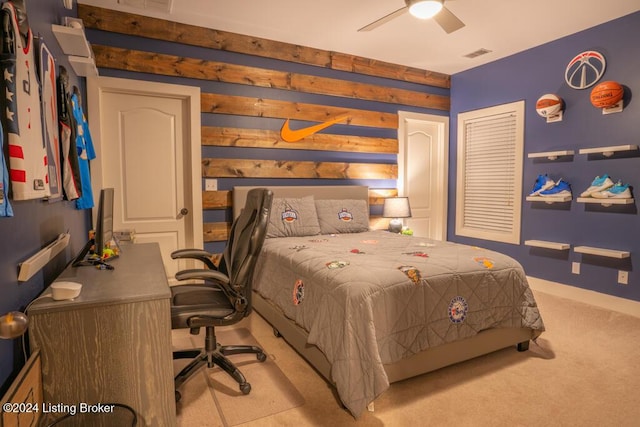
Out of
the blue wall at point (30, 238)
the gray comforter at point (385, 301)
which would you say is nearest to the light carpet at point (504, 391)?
the gray comforter at point (385, 301)

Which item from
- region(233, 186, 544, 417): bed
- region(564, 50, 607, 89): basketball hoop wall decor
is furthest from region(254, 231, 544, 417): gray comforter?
region(564, 50, 607, 89): basketball hoop wall decor

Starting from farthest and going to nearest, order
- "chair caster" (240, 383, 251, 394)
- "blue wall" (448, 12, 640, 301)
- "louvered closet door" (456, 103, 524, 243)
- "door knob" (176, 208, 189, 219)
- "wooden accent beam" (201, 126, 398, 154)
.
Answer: "louvered closet door" (456, 103, 524, 243)
"wooden accent beam" (201, 126, 398, 154)
"door knob" (176, 208, 189, 219)
"blue wall" (448, 12, 640, 301)
"chair caster" (240, 383, 251, 394)

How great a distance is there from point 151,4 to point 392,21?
6.98 ft

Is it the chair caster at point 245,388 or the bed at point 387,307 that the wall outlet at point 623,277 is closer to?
the bed at point 387,307

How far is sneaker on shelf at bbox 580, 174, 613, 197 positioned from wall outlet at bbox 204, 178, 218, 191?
3566 mm

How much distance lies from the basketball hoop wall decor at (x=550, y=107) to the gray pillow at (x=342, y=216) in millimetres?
2116

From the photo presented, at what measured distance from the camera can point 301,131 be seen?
4258 mm

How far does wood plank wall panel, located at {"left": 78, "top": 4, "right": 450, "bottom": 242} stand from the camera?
3467mm

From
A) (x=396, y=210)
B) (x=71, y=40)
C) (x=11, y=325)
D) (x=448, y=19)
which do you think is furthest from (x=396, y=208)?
(x=11, y=325)

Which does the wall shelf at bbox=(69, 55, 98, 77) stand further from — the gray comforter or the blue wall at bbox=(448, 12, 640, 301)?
the blue wall at bbox=(448, 12, 640, 301)

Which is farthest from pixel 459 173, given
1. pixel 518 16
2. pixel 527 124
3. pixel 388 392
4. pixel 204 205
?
pixel 388 392

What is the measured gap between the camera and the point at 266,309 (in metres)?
3.10

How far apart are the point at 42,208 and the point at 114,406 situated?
940 millimetres

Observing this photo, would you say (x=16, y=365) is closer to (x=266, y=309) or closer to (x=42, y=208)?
(x=42, y=208)
